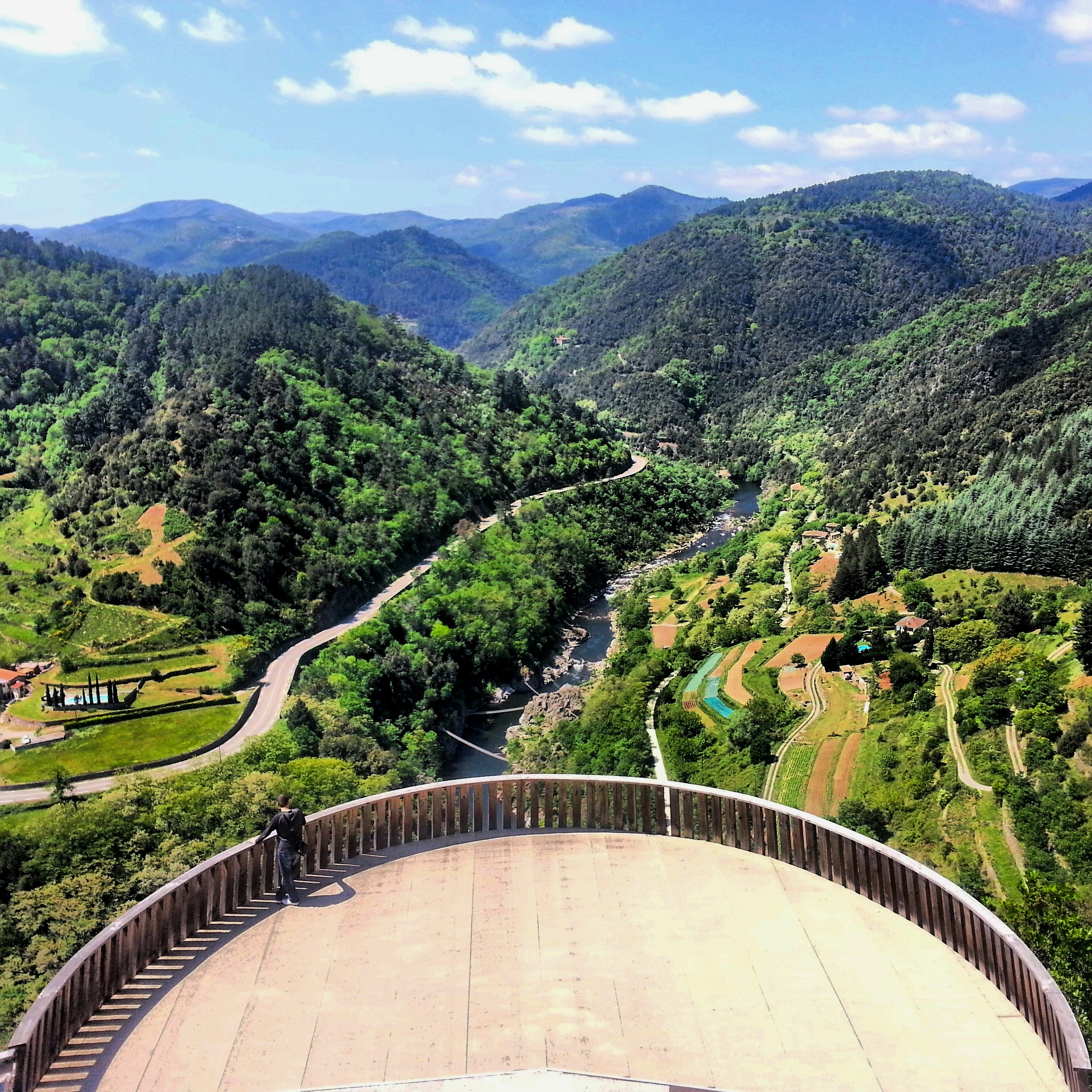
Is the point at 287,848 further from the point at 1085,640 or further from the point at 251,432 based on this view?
the point at 251,432

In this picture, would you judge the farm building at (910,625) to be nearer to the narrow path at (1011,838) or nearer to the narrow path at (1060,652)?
the narrow path at (1060,652)

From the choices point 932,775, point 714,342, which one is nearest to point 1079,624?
point 932,775

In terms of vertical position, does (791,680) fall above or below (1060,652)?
below

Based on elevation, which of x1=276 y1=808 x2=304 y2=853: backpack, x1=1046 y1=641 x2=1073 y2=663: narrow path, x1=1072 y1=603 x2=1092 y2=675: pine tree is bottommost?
x1=1046 y1=641 x2=1073 y2=663: narrow path

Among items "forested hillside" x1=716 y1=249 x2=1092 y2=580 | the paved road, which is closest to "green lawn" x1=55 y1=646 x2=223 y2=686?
the paved road

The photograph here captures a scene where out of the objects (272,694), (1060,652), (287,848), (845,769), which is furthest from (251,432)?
(287,848)

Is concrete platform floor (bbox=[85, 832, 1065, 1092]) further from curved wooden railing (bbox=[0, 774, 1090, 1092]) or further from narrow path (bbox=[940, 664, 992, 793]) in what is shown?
narrow path (bbox=[940, 664, 992, 793])
